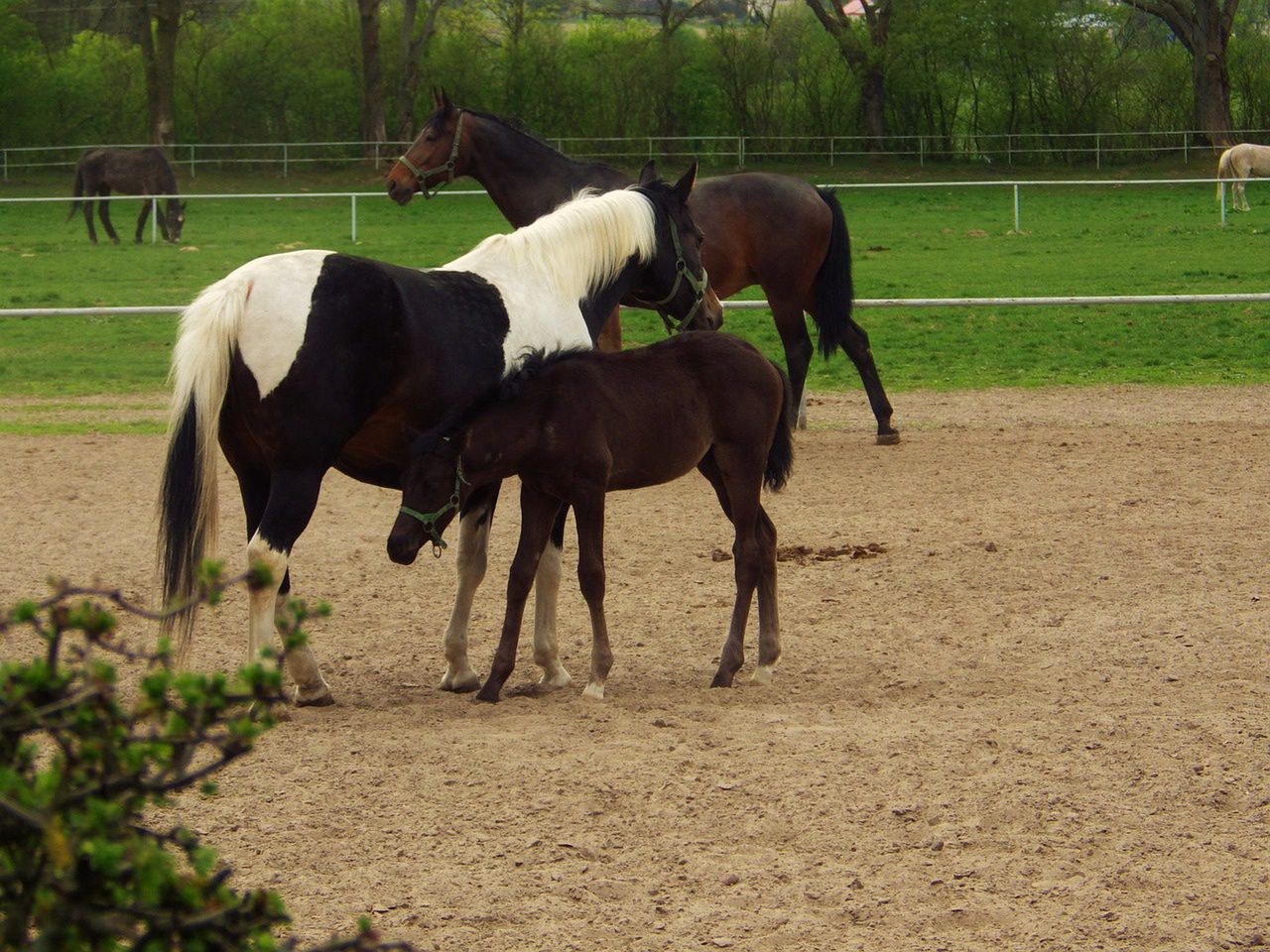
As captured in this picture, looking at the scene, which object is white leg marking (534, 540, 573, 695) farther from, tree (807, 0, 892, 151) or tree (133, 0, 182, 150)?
tree (807, 0, 892, 151)

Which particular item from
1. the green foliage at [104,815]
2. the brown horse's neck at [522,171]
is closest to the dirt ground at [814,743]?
the brown horse's neck at [522,171]

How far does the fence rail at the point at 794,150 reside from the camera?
34562 mm

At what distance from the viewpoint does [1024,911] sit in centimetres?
373

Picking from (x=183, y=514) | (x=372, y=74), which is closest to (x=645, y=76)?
(x=372, y=74)

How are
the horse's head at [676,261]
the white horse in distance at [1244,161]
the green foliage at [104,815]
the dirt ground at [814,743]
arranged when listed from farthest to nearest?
the white horse in distance at [1244,161], the horse's head at [676,261], the dirt ground at [814,743], the green foliage at [104,815]

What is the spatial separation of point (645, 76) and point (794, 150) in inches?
188

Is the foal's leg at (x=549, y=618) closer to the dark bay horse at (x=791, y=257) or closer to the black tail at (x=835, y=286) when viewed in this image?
A: the dark bay horse at (x=791, y=257)

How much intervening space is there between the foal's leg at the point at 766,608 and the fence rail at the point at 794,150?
2896 centimetres

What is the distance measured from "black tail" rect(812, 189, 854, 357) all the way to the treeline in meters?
26.4

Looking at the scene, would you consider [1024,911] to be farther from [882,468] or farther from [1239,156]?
[1239,156]

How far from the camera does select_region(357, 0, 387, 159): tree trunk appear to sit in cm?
3650

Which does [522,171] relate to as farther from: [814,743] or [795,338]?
[814,743]

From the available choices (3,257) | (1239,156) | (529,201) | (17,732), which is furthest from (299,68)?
(17,732)

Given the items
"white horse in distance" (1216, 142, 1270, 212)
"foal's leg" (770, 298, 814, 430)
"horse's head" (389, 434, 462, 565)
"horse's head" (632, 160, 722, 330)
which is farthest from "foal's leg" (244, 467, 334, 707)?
"white horse in distance" (1216, 142, 1270, 212)
